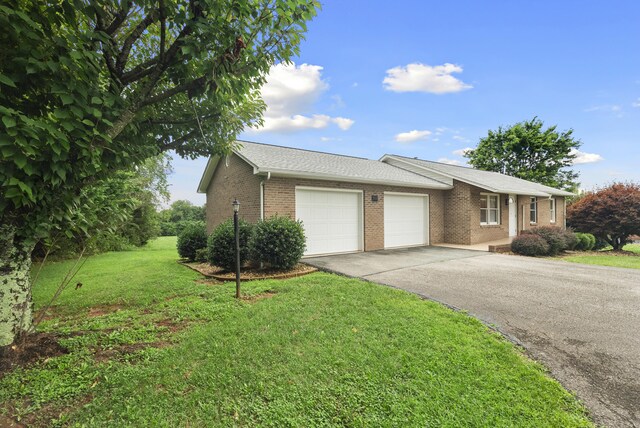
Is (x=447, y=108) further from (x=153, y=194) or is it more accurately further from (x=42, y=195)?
(x=153, y=194)

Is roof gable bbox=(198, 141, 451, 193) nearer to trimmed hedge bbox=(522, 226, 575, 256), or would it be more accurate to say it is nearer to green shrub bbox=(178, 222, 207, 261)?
green shrub bbox=(178, 222, 207, 261)

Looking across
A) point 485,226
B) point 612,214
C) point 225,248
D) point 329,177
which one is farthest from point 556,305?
point 612,214

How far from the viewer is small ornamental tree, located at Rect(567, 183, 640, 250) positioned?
14.5 metres

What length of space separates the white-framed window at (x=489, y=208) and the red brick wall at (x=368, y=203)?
2159mm

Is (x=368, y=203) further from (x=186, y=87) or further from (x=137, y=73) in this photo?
(x=137, y=73)

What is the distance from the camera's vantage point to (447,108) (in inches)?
608

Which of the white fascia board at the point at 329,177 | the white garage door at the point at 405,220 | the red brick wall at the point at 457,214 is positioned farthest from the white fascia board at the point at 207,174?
the red brick wall at the point at 457,214

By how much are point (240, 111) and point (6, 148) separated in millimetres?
3685

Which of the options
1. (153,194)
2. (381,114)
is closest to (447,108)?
(381,114)

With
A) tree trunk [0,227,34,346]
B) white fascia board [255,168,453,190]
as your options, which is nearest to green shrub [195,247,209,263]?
white fascia board [255,168,453,190]

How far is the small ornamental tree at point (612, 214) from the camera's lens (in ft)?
47.6

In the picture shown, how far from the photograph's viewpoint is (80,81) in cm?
268

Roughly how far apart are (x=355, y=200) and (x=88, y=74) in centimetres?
903

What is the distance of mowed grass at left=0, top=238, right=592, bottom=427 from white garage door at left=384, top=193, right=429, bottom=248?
7.26 meters
